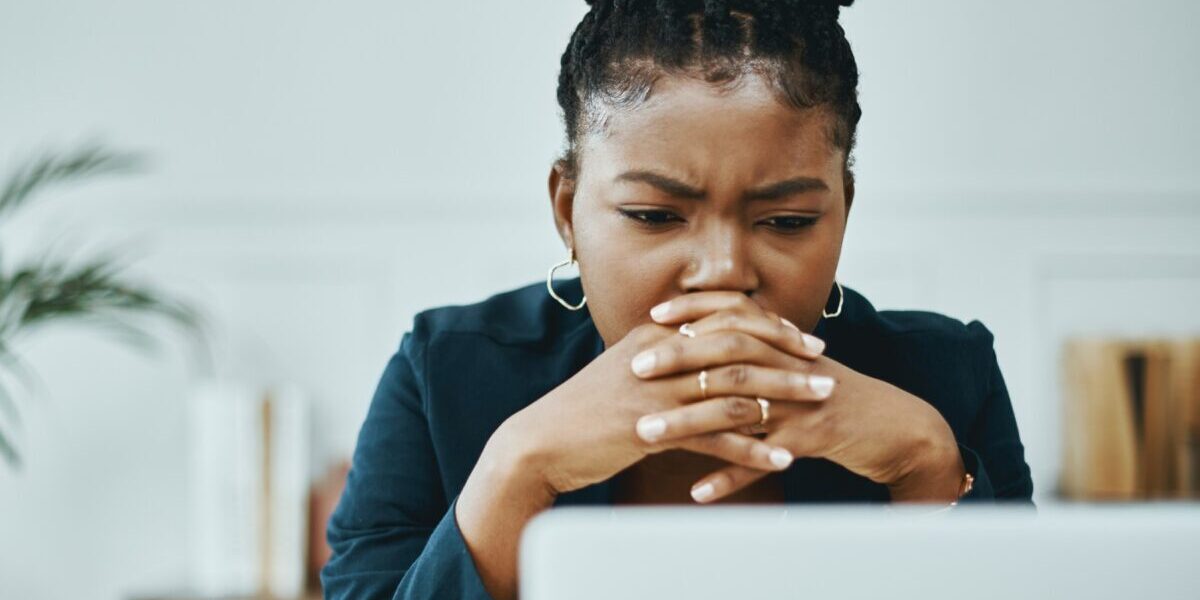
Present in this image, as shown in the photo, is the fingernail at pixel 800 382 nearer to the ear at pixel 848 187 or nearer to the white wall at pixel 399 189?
the ear at pixel 848 187

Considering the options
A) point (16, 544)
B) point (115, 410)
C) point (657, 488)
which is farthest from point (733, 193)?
point (16, 544)

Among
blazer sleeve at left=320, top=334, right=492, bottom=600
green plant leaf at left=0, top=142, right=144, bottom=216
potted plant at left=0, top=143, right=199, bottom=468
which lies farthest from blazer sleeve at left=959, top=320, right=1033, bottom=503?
green plant leaf at left=0, top=142, right=144, bottom=216

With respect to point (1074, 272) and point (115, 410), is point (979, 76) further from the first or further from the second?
point (115, 410)

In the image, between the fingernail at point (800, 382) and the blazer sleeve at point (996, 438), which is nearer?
the fingernail at point (800, 382)

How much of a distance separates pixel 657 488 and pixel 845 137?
1.30 ft

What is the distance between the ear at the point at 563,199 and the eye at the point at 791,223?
0.67ft

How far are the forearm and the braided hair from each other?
30 cm

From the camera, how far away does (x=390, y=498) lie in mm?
1036

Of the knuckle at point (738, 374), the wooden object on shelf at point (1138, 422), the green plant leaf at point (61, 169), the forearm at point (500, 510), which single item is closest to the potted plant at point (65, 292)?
the green plant leaf at point (61, 169)

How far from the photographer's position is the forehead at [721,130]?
0.84 m

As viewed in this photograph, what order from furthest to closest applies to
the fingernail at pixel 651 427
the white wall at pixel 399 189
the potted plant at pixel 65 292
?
the white wall at pixel 399 189, the potted plant at pixel 65 292, the fingernail at pixel 651 427

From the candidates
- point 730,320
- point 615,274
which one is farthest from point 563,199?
point 730,320

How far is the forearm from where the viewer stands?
0.85 metres

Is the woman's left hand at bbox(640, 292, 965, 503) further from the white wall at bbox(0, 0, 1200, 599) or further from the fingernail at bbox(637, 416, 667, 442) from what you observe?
the white wall at bbox(0, 0, 1200, 599)
